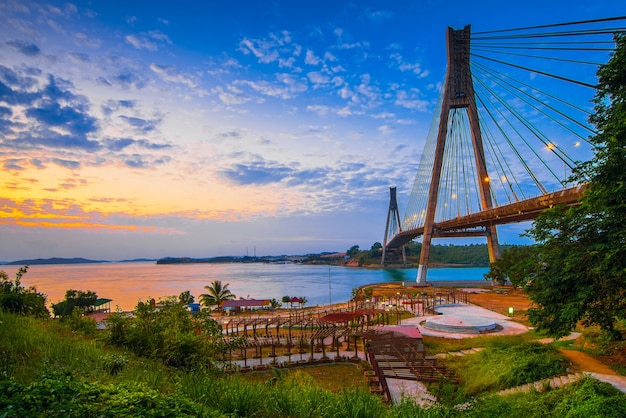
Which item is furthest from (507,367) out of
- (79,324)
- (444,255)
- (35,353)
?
(444,255)

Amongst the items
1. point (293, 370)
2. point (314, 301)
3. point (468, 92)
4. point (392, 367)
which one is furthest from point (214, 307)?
point (468, 92)

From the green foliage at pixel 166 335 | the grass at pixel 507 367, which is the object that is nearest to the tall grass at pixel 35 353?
the green foliage at pixel 166 335

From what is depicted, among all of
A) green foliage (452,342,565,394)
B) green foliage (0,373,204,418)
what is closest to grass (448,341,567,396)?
green foliage (452,342,565,394)

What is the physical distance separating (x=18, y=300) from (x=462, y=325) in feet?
69.8

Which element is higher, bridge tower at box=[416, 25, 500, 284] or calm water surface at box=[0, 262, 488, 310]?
bridge tower at box=[416, 25, 500, 284]

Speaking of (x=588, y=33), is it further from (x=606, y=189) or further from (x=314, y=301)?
(x=314, y=301)

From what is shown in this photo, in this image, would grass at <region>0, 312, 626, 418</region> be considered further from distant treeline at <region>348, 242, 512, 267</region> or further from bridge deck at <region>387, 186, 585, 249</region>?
distant treeline at <region>348, 242, 512, 267</region>

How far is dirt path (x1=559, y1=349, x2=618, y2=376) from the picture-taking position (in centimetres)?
1019

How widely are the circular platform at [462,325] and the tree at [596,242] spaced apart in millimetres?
9907

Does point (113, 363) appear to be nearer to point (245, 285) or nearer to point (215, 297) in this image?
point (215, 297)

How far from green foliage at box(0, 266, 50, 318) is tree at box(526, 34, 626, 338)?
15820 mm

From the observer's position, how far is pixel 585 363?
35.8ft

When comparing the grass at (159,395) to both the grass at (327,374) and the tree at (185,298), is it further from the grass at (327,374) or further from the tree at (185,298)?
the grass at (327,374)

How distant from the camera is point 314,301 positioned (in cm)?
5734
